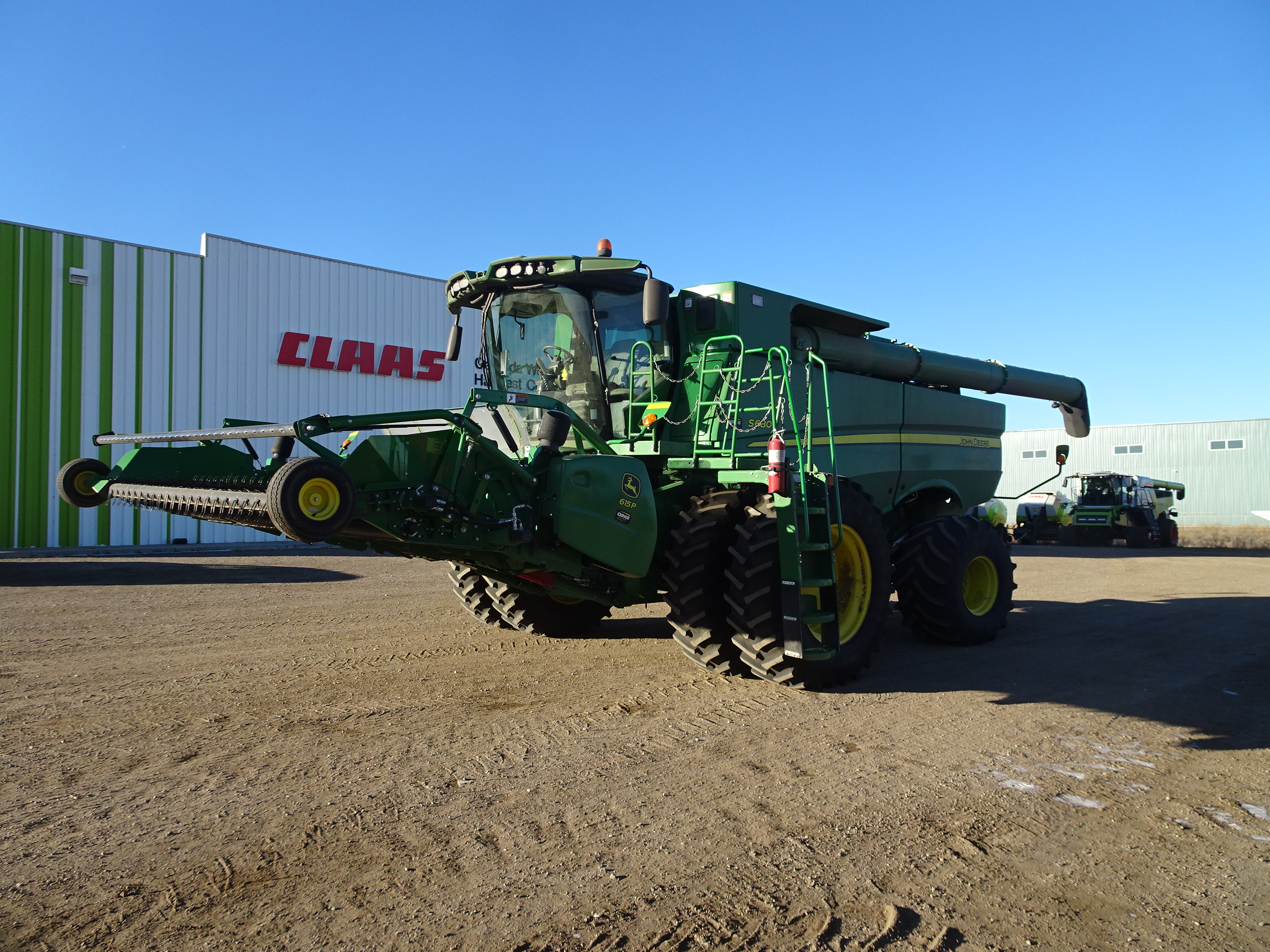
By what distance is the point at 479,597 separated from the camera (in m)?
8.12

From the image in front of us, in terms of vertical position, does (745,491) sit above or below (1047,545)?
above

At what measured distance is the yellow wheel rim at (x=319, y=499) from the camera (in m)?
4.50

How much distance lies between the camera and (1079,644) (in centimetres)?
802

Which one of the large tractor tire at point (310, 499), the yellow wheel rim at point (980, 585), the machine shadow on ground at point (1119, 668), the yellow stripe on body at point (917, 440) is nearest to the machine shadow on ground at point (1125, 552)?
the yellow stripe on body at point (917, 440)

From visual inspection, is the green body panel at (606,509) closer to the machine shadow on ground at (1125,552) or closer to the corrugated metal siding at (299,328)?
the corrugated metal siding at (299,328)

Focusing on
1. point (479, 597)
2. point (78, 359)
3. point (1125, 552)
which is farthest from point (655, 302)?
point (1125, 552)

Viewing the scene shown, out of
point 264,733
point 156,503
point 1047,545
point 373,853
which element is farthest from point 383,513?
point 1047,545

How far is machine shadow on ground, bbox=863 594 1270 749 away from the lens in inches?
222

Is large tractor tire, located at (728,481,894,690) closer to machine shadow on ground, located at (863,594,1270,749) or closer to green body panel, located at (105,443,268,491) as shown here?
machine shadow on ground, located at (863,594,1270,749)

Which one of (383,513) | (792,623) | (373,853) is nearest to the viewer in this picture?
(373,853)

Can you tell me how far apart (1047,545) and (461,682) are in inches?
1177

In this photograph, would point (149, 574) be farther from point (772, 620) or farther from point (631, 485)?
point (772, 620)

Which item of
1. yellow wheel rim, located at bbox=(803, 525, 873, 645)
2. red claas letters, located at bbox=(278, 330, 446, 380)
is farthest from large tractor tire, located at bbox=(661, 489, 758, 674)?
red claas letters, located at bbox=(278, 330, 446, 380)

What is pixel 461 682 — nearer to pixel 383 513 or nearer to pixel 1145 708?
pixel 383 513
